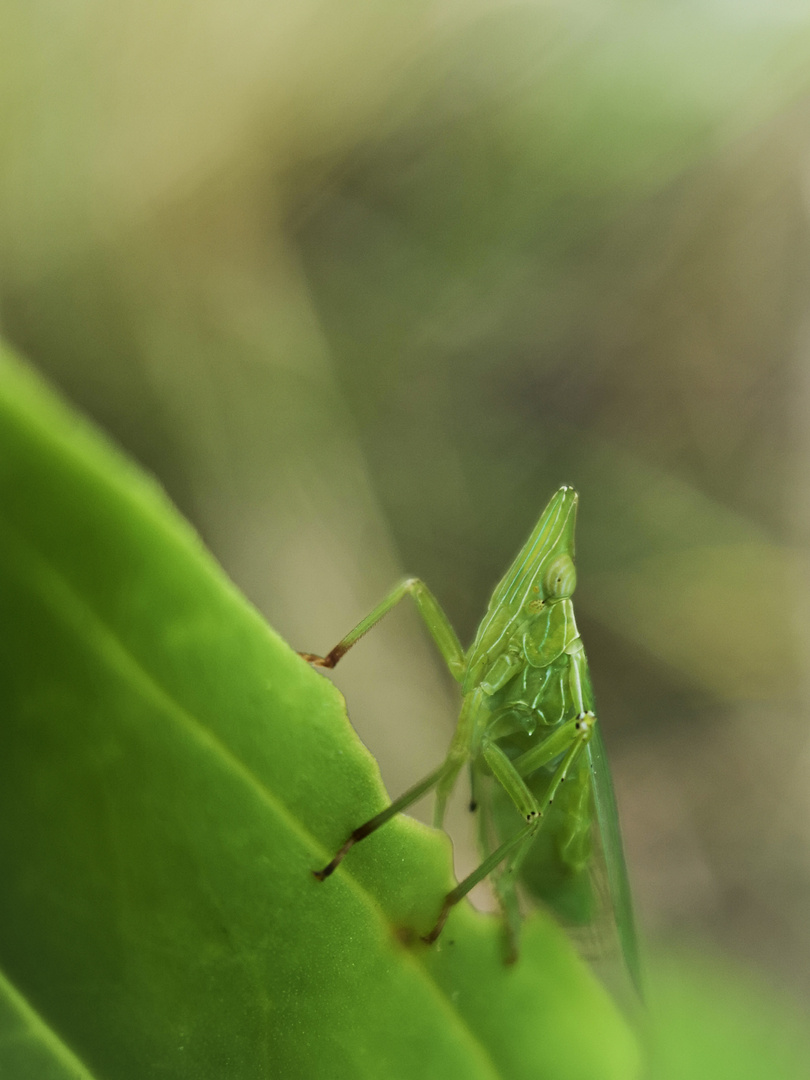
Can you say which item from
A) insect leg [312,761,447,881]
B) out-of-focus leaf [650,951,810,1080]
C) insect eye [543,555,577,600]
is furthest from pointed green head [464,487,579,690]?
out-of-focus leaf [650,951,810,1080]

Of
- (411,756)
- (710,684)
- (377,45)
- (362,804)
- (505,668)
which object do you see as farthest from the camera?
(710,684)

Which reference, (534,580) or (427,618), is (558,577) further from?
(427,618)

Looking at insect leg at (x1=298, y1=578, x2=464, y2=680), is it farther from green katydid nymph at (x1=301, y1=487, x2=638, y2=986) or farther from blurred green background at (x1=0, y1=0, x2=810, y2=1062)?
blurred green background at (x1=0, y1=0, x2=810, y2=1062)

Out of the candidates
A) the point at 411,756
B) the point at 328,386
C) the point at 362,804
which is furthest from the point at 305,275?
the point at 362,804

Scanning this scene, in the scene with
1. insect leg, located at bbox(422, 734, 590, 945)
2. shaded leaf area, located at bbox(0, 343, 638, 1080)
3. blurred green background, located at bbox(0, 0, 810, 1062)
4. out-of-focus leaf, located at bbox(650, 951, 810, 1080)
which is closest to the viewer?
shaded leaf area, located at bbox(0, 343, 638, 1080)

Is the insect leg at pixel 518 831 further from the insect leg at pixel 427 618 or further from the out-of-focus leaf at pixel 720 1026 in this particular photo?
the out-of-focus leaf at pixel 720 1026

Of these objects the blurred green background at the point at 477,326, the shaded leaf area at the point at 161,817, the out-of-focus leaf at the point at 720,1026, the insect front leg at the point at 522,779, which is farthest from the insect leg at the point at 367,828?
the blurred green background at the point at 477,326

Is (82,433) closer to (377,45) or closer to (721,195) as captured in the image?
(377,45)

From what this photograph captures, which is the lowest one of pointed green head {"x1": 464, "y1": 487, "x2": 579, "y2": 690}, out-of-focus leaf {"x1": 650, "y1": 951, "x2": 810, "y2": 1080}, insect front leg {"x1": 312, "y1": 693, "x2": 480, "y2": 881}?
out-of-focus leaf {"x1": 650, "y1": 951, "x2": 810, "y2": 1080}
